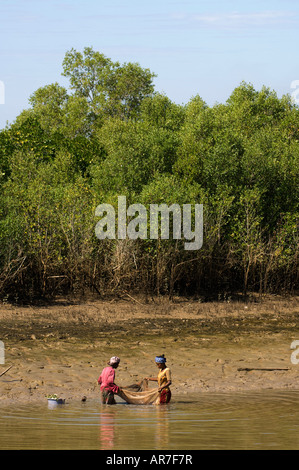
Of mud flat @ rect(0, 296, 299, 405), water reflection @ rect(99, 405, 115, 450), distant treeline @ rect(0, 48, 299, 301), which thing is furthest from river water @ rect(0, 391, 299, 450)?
distant treeline @ rect(0, 48, 299, 301)

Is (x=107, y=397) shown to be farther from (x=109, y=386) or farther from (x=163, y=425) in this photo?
Answer: (x=163, y=425)

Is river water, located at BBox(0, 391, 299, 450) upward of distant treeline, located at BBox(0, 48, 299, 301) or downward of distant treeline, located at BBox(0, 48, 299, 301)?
downward

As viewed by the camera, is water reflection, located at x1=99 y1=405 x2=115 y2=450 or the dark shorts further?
the dark shorts

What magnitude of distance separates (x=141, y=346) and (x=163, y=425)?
6.17 meters

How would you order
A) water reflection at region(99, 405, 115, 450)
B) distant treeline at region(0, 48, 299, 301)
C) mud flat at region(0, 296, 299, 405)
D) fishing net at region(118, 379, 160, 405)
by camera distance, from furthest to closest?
distant treeline at region(0, 48, 299, 301), mud flat at region(0, 296, 299, 405), fishing net at region(118, 379, 160, 405), water reflection at region(99, 405, 115, 450)


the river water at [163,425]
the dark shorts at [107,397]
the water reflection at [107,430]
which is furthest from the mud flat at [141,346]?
the water reflection at [107,430]

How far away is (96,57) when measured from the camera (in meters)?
67.8

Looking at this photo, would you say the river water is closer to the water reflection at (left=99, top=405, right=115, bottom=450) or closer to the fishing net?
the water reflection at (left=99, top=405, right=115, bottom=450)

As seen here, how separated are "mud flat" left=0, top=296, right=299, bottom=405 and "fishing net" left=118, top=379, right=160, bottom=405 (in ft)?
2.67

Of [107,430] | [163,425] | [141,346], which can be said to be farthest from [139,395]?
[141,346]

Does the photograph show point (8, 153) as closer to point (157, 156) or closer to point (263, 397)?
point (157, 156)

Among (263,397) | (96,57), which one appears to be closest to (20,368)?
(263,397)

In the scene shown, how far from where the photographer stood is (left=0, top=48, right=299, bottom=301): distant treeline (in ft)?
80.7

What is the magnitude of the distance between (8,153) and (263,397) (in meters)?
21.6
